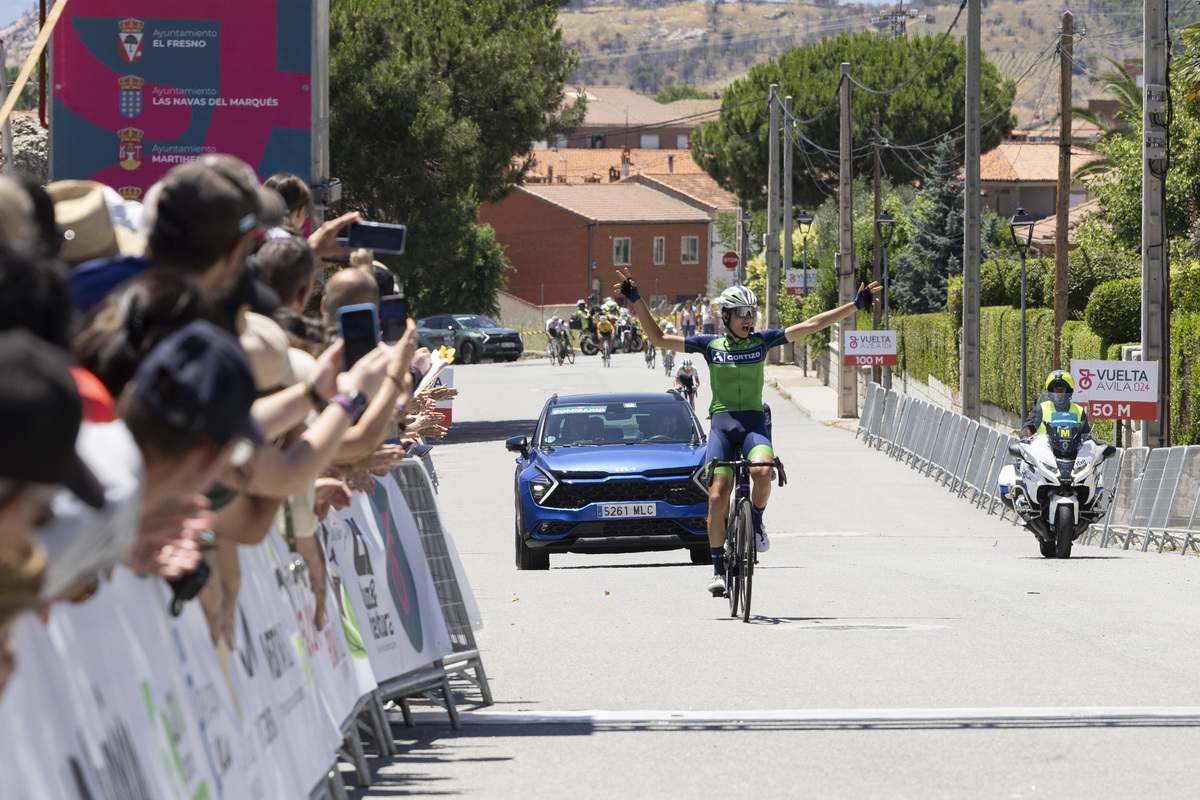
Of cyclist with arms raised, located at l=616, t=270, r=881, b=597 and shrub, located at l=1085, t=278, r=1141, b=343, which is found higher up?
shrub, located at l=1085, t=278, r=1141, b=343

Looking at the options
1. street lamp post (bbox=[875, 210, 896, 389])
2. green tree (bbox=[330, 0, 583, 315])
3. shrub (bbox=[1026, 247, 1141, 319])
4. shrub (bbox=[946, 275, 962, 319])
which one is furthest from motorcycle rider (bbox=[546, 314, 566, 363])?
shrub (bbox=[1026, 247, 1141, 319])

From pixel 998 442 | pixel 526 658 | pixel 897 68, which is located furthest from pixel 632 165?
pixel 526 658

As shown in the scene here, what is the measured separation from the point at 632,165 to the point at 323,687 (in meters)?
138

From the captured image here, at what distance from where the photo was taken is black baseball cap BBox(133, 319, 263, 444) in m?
2.84

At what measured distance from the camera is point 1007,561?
52.1ft

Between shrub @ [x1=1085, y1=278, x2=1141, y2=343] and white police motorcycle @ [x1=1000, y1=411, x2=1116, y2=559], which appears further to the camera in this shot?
shrub @ [x1=1085, y1=278, x2=1141, y2=343]

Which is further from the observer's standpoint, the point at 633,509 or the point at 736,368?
the point at 633,509

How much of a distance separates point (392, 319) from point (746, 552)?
17.6 feet

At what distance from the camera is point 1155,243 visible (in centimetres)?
2100

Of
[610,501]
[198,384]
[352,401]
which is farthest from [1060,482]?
[198,384]

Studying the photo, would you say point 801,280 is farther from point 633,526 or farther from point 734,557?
point 734,557

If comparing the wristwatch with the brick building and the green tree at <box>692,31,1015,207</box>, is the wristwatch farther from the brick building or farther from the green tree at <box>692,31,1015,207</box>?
the brick building

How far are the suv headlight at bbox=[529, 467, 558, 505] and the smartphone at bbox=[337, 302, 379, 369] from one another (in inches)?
378

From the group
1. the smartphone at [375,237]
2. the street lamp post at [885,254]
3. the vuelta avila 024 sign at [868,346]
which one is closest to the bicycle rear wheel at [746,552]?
the smartphone at [375,237]
